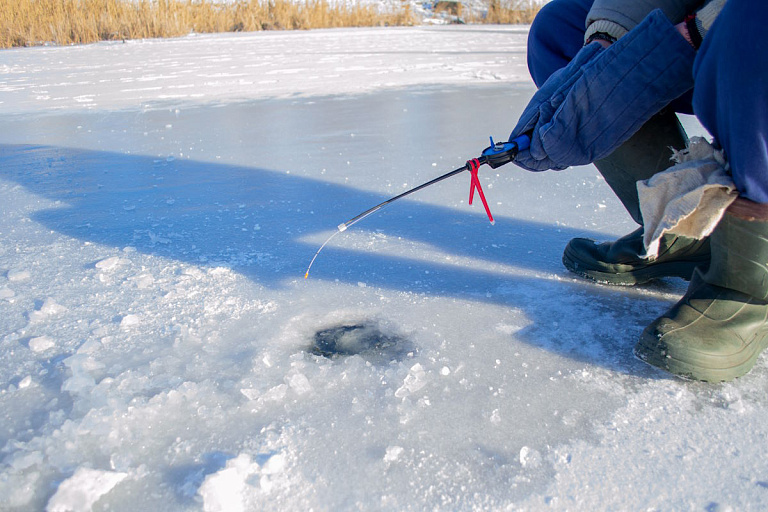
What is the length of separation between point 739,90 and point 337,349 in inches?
30.0

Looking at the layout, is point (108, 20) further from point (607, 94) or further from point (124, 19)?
point (607, 94)

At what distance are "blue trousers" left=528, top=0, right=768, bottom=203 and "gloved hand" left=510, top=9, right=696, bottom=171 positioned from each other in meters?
0.09

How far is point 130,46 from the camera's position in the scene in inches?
298

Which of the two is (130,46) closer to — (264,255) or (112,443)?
(264,255)

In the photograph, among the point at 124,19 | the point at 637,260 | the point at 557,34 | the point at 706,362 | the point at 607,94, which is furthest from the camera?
the point at 124,19

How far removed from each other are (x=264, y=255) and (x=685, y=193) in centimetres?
99

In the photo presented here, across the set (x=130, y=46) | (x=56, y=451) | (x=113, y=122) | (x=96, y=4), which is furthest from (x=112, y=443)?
(x=96, y=4)

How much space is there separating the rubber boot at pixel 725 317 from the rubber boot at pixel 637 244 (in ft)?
0.75

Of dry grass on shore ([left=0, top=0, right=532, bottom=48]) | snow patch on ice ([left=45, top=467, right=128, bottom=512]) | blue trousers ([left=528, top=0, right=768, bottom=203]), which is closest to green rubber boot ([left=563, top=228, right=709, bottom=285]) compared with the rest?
blue trousers ([left=528, top=0, right=768, bottom=203])

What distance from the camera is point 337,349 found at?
1093mm

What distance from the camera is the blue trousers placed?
2.74ft

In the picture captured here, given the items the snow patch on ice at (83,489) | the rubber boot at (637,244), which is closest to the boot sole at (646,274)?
the rubber boot at (637,244)

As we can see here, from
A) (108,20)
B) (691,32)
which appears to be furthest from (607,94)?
(108,20)

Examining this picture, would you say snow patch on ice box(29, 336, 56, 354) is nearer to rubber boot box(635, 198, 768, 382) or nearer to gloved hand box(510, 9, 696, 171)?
gloved hand box(510, 9, 696, 171)
